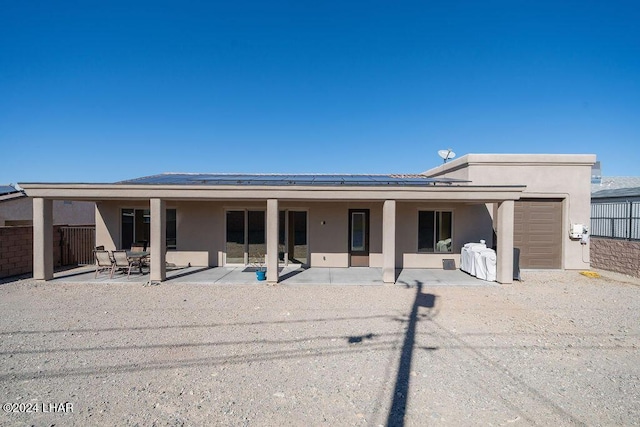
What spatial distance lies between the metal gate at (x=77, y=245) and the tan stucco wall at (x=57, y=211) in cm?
568

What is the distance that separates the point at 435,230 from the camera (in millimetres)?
12203

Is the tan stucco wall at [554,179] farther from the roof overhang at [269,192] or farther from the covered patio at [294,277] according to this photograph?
the covered patio at [294,277]

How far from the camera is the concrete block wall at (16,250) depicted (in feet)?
32.6

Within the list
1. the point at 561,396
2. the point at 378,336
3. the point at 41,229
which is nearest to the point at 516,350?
the point at 561,396

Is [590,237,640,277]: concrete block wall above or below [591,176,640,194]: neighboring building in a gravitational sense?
below

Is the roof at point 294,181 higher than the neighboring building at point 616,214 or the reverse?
higher

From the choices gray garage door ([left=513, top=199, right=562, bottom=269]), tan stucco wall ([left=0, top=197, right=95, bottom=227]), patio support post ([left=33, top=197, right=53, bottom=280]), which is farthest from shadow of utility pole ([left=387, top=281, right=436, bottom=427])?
tan stucco wall ([left=0, top=197, right=95, bottom=227])

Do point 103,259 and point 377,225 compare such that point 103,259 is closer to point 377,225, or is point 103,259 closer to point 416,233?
point 377,225

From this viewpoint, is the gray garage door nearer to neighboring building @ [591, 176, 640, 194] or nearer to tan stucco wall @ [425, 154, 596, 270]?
tan stucco wall @ [425, 154, 596, 270]

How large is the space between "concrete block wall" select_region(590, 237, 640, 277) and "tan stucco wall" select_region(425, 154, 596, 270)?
70cm

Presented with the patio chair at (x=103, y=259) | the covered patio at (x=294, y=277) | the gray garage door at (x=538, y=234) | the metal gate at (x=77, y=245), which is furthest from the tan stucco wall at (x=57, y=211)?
the gray garage door at (x=538, y=234)

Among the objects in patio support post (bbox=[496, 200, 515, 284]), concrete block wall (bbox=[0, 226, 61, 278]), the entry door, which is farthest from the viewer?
the entry door

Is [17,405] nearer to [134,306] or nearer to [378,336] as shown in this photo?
[134,306]

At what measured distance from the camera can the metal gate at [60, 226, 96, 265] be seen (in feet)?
40.4
